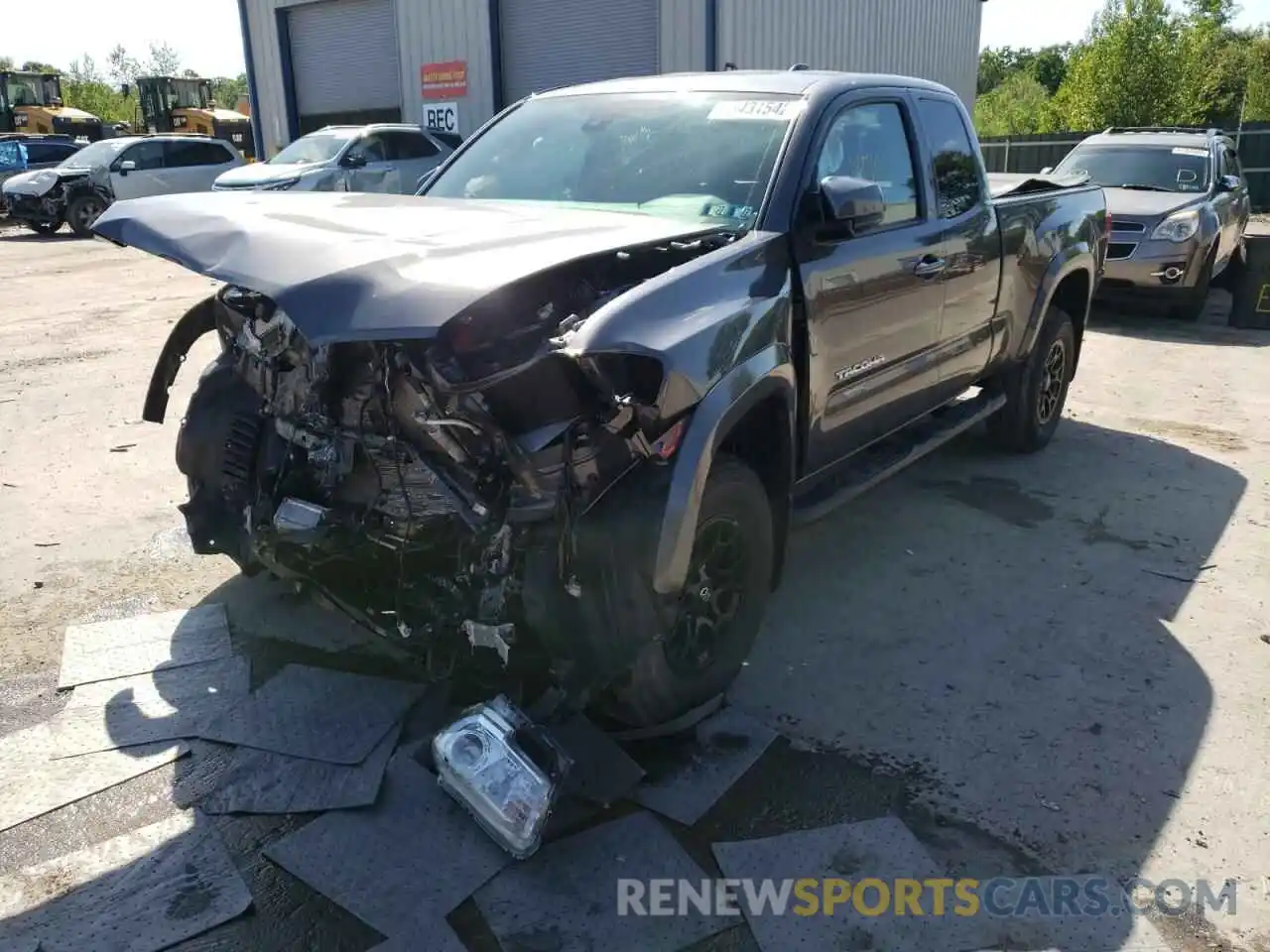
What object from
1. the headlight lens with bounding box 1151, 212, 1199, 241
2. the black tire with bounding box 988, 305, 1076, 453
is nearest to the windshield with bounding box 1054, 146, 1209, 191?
the headlight lens with bounding box 1151, 212, 1199, 241

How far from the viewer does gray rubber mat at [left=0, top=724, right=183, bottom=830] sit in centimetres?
296

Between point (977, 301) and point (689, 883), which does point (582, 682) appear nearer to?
point (689, 883)

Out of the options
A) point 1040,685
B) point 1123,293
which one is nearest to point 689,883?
point 1040,685

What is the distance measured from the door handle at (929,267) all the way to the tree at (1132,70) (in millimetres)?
26285

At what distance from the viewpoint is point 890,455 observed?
463 centimetres

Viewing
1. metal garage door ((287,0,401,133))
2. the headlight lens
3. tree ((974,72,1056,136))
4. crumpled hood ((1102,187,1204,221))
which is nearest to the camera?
the headlight lens

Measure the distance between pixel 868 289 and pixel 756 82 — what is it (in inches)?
38.8

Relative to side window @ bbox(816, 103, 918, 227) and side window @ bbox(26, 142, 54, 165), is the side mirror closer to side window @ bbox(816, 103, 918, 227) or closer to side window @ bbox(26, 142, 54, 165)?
side window @ bbox(816, 103, 918, 227)

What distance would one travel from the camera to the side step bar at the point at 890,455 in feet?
13.0

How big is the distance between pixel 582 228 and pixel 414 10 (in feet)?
64.0

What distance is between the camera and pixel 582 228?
10.6 feet

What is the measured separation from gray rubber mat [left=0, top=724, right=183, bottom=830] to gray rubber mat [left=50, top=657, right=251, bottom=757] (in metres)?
0.05

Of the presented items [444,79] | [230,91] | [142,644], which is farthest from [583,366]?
[230,91]

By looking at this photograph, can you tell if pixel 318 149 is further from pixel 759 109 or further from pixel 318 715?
pixel 318 715
